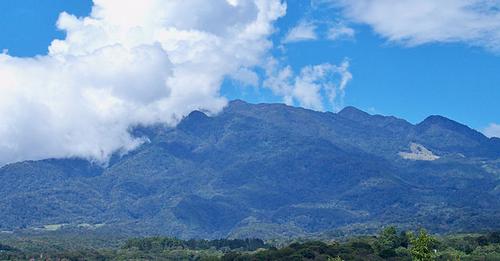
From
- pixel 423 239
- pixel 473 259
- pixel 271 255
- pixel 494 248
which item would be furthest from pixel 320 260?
pixel 423 239

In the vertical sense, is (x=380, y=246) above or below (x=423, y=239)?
above

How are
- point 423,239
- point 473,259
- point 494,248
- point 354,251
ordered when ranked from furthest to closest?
point 494,248 < point 354,251 < point 473,259 < point 423,239

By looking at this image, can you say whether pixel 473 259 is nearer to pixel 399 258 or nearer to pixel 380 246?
pixel 399 258

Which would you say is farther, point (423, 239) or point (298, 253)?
point (298, 253)

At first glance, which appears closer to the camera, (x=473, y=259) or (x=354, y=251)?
(x=473, y=259)

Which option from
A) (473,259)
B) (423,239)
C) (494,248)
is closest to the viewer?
(423,239)

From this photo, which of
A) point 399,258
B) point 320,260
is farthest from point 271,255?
point 399,258

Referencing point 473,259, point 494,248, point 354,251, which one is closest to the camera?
point 473,259

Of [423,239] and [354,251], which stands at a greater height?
[354,251]

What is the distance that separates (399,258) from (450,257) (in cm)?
1295

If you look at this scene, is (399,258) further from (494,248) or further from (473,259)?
(494,248)

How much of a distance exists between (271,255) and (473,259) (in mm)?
56930

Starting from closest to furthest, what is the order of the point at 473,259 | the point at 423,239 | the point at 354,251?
the point at 423,239 → the point at 473,259 → the point at 354,251

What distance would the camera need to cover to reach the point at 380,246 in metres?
198
